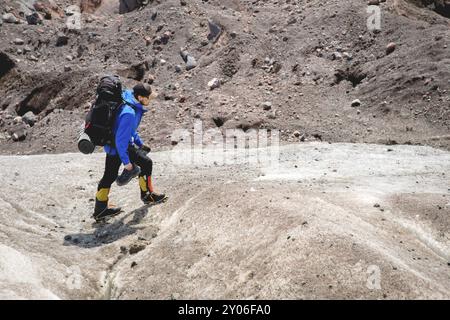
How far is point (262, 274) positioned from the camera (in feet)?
26.2

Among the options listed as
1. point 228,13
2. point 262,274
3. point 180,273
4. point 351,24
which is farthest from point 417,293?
point 228,13

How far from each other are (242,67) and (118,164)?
1356 cm

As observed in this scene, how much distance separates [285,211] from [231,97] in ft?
42.6

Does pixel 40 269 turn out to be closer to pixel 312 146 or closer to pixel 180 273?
pixel 180 273

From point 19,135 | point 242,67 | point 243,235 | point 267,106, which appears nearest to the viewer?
point 243,235

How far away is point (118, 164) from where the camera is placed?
1098 cm

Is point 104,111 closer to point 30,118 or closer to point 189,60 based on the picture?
point 189,60

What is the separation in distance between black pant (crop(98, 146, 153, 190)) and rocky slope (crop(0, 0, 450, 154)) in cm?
868

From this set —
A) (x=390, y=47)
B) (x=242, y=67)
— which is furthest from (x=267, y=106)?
(x=390, y=47)

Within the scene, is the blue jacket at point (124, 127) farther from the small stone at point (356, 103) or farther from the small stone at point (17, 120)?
the small stone at point (17, 120)

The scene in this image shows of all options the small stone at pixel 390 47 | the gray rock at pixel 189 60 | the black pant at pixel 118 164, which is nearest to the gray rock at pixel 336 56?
the small stone at pixel 390 47

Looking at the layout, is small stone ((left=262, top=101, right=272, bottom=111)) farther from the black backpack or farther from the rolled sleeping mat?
the rolled sleeping mat

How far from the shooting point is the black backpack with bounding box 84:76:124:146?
1011cm

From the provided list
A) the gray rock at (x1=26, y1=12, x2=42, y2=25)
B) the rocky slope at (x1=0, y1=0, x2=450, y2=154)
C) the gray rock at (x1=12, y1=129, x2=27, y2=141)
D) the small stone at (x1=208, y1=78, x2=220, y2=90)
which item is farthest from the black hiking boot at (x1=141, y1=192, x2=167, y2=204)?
the gray rock at (x1=26, y1=12, x2=42, y2=25)
